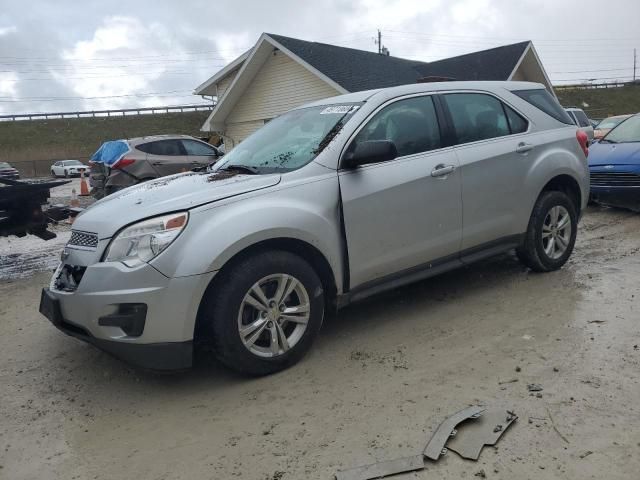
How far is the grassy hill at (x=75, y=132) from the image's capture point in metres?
51.1

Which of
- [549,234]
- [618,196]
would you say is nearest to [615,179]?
[618,196]

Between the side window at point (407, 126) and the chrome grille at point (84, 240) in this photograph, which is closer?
the chrome grille at point (84, 240)

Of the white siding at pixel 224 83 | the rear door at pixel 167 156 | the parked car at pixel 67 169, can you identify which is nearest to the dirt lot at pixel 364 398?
the rear door at pixel 167 156

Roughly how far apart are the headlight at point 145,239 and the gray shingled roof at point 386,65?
13760 mm

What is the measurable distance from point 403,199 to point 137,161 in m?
9.53

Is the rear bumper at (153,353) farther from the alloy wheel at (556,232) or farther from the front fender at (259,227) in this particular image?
the alloy wheel at (556,232)

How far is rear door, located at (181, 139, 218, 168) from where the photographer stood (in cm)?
1327

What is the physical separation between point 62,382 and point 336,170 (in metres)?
2.33

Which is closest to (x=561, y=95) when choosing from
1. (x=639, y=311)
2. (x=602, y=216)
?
(x=602, y=216)

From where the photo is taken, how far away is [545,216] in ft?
16.4

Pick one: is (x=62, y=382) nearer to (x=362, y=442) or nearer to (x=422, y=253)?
(x=362, y=442)

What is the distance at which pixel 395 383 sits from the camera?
332 cm

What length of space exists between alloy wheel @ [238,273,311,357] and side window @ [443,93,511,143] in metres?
1.98

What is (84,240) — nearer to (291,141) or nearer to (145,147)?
(291,141)
